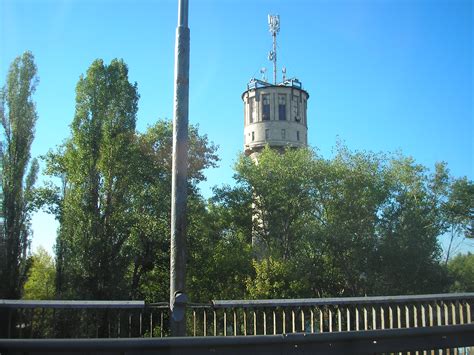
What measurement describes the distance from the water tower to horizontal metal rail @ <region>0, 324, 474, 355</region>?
5128cm

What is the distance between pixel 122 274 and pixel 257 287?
8.73 m

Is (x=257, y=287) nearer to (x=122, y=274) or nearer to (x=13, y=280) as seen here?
(x=122, y=274)

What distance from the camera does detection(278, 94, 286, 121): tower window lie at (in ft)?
188

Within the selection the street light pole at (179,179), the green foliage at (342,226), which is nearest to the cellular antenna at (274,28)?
the green foliage at (342,226)

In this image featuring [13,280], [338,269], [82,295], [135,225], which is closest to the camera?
[13,280]

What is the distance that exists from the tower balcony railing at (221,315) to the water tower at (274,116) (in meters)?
48.5

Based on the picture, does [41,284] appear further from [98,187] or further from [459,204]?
[459,204]

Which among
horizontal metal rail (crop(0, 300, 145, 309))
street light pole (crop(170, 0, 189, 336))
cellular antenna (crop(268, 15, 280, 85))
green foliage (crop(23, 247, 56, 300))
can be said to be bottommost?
green foliage (crop(23, 247, 56, 300))

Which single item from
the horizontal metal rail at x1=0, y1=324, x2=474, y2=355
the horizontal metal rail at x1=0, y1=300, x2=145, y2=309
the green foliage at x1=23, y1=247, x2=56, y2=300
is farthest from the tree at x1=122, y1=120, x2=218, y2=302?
the horizontal metal rail at x1=0, y1=324, x2=474, y2=355

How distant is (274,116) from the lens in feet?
188

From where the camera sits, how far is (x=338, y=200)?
38406mm

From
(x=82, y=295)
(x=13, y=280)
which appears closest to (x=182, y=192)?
(x=13, y=280)

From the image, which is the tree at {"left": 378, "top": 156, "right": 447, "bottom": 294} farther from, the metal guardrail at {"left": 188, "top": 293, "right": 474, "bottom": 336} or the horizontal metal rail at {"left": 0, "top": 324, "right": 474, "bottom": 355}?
the horizontal metal rail at {"left": 0, "top": 324, "right": 474, "bottom": 355}

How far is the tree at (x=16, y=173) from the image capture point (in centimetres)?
2352
